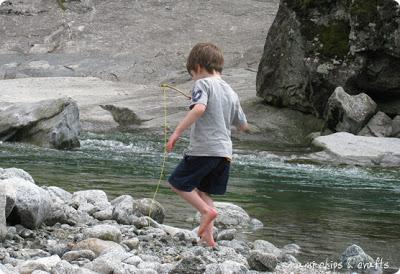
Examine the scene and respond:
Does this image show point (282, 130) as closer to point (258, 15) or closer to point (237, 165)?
point (237, 165)

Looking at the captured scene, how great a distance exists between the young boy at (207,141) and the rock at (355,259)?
104 centimetres

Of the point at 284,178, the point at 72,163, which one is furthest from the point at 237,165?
the point at 72,163

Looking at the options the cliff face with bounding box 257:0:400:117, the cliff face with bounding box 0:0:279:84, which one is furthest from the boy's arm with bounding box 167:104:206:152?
the cliff face with bounding box 0:0:279:84

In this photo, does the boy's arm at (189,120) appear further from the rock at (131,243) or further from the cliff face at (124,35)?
the cliff face at (124,35)

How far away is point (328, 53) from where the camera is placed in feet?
64.1

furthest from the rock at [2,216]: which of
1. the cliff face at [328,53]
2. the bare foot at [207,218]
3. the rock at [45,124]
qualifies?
A: the cliff face at [328,53]

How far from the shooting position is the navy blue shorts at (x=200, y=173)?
598 cm

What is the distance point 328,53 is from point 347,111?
2032 mm

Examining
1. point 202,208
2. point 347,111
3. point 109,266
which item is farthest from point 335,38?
point 109,266

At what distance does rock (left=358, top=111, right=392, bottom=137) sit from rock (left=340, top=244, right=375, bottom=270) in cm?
1203

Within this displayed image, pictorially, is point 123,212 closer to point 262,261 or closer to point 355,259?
point 262,261

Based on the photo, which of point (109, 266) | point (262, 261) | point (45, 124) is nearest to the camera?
point (109, 266)

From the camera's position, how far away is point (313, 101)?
Answer: 65.4 ft

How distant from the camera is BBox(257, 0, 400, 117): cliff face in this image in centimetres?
1880
